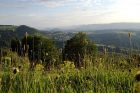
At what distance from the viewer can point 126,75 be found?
20.3 ft

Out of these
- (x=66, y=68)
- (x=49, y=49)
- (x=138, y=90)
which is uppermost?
(x=138, y=90)

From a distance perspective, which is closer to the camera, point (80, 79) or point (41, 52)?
point (80, 79)

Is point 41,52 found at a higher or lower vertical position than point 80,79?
lower

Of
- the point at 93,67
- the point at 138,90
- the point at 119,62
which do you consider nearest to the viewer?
the point at 138,90

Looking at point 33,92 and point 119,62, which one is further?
point 119,62

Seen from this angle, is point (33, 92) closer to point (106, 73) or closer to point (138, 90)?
point (106, 73)

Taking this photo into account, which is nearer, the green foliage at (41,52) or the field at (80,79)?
the field at (80,79)

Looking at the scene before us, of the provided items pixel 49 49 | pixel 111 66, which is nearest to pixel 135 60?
pixel 111 66

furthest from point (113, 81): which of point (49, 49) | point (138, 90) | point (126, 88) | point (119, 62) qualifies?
point (49, 49)

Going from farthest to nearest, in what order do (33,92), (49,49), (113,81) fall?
(49,49)
(113,81)
(33,92)

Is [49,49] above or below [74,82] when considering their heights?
below

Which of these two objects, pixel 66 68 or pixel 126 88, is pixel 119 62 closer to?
pixel 66 68

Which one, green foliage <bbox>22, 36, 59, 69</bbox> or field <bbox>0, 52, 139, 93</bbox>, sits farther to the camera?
green foliage <bbox>22, 36, 59, 69</bbox>

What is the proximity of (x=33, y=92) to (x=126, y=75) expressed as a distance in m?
2.24
